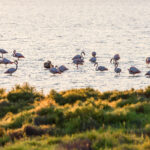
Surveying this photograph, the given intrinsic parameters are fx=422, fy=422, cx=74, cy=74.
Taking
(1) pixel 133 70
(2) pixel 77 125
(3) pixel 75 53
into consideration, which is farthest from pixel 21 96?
(3) pixel 75 53

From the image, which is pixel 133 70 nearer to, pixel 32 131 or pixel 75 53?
pixel 75 53

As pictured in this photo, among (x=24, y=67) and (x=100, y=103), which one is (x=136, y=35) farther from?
(x=100, y=103)

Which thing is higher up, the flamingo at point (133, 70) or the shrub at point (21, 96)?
the flamingo at point (133, 70)

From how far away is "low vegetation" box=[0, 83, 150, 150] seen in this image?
929cm

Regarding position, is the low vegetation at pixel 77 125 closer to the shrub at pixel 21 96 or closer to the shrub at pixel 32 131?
the shrub at pixel 32 131

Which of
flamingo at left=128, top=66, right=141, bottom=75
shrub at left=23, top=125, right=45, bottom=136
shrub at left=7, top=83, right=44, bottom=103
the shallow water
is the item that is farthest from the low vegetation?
flamingo at left=128, top=66, right=141, bottom=75

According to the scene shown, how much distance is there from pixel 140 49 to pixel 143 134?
28.1m

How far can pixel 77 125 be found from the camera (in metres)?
11.1

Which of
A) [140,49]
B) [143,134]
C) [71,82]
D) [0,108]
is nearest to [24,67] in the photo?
[71,82]

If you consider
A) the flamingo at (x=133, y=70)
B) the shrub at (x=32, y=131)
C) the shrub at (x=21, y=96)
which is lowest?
the shrub at (x=32, y=131)

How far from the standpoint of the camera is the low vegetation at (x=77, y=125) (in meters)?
9.29

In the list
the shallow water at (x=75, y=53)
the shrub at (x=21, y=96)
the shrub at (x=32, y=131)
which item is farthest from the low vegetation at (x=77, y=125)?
the shallow water at (x=75, y=53)

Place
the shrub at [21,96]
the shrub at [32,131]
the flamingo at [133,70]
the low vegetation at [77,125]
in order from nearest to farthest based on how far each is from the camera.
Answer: the low vegetation at [77,125]
the shrub at [32,131]
the shrub at [21,96]
the flamingo at [133,70]

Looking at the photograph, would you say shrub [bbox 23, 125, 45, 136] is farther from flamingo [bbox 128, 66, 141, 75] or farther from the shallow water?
flamingo [bbox 128, 66, 141, 75]
